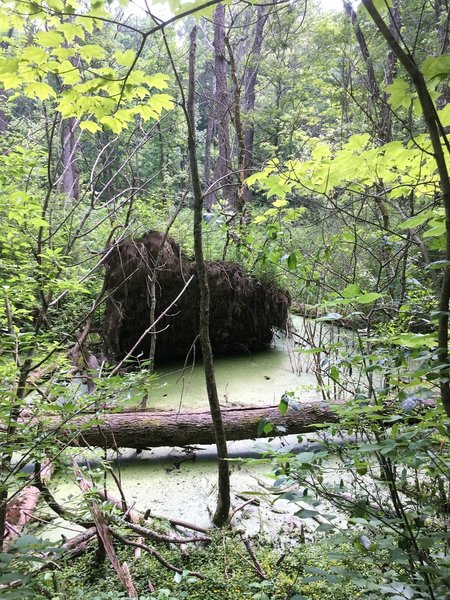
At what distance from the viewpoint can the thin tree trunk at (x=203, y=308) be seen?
1484mm

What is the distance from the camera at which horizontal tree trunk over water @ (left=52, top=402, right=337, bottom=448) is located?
2.45 metres

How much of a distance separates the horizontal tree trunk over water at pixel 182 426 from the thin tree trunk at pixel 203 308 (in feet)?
2.29

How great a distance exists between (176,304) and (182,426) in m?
1.44

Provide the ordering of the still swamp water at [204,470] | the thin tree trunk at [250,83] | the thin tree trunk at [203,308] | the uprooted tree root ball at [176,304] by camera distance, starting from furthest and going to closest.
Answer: the thin tree trunk at [250,83] < the uprooted tree root ball at [176,304] < the still swamp water at [204,470] < the thin tree trunk at [203,308]

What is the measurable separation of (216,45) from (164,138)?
478cm

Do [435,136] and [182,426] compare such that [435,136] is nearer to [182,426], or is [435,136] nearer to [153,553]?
[153,553]

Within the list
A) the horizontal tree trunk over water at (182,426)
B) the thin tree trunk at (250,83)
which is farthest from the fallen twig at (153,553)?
the thin tree trunk at (250,83)

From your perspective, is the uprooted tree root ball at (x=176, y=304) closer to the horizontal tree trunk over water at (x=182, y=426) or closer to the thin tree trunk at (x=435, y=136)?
the horizontal tree trunk over water at (x=182, y=426)

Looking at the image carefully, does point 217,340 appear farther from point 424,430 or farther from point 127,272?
point 424,430

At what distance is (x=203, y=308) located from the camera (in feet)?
5.31

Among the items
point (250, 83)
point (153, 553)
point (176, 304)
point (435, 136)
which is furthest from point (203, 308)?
point (250, 83)

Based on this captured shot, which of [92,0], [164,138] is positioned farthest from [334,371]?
[164,138]

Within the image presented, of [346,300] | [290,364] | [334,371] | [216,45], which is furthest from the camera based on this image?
[216,45]

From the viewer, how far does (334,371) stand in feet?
3.52
